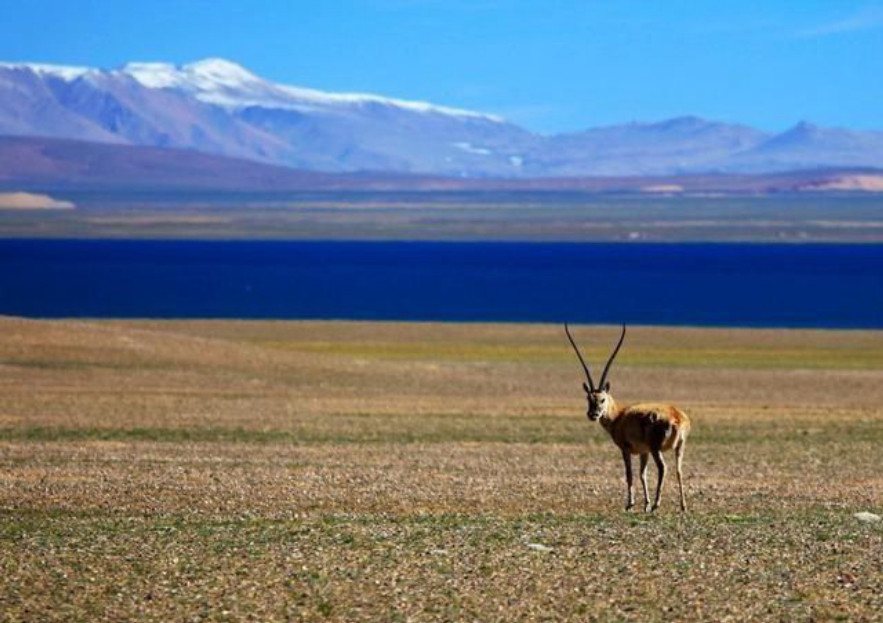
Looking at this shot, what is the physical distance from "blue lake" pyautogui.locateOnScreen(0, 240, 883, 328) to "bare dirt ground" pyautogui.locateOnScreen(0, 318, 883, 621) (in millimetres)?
31738

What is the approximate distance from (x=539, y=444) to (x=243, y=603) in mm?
15259

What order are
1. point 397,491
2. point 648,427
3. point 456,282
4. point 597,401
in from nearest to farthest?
1. point 648,427
2. point 597,401
3. point 397,491
4. point 456,282

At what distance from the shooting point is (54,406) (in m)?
33.6

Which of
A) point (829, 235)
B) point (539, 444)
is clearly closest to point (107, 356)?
point (539, 444)

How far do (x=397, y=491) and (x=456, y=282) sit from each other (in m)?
87.8

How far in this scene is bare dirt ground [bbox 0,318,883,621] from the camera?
1360cm

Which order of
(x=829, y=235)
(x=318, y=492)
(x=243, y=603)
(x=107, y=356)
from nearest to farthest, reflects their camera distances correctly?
(x=243, y=603)
(x=318, y=492)
(x=107, y=356)
(x=829, y=235)

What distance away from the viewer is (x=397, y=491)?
20.7 metres

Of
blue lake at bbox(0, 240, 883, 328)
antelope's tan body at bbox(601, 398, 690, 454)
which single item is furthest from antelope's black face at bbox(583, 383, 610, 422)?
blue lake at bbox(0, 240, 883, 328)

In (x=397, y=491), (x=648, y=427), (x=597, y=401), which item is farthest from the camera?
(x=397, y=491)

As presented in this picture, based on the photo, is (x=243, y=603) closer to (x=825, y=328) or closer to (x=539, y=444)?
(x=539, y=444)

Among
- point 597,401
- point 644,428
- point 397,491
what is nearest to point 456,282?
point 397,491

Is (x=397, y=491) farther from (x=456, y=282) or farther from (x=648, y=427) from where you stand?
(x=456, y=282)

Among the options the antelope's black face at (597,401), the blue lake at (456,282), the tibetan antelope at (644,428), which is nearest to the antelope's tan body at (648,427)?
the tibetan antelope at (644,428)
